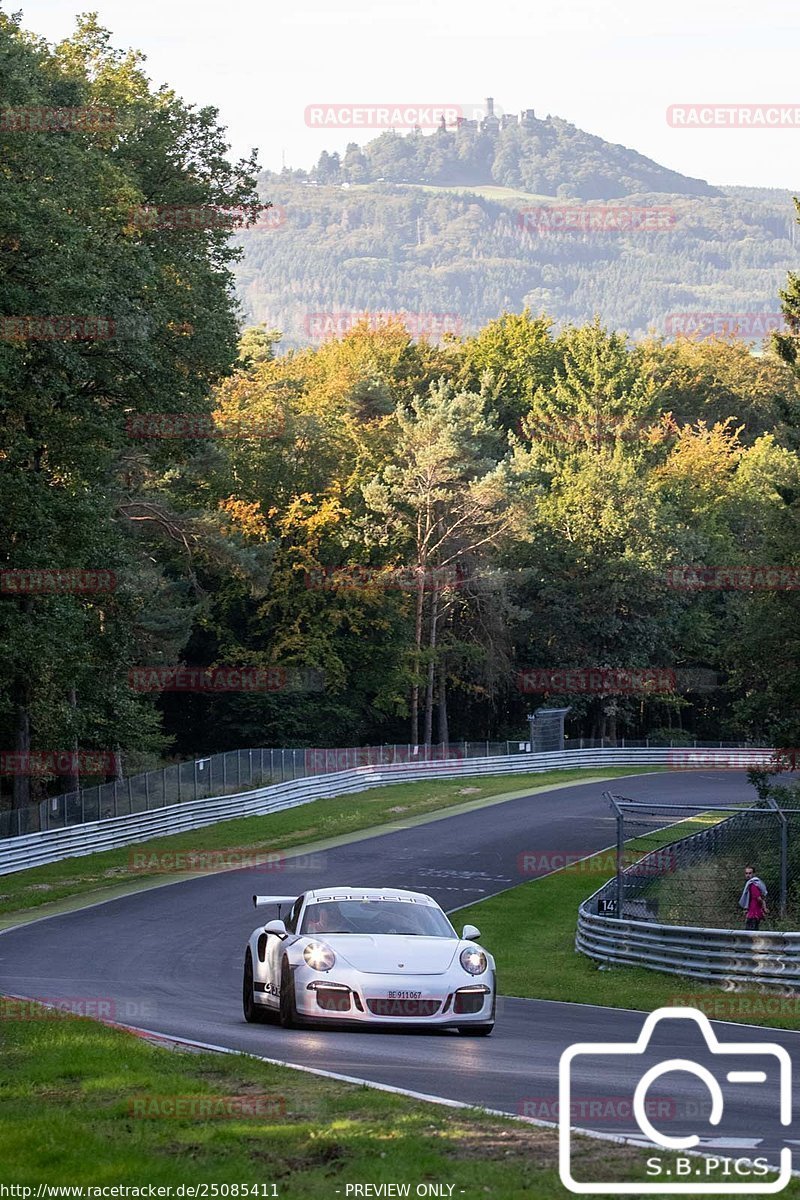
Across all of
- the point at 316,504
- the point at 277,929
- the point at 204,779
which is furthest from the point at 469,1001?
the point at 316,504

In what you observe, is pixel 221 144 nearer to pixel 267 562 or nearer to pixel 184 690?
pixel 267 562

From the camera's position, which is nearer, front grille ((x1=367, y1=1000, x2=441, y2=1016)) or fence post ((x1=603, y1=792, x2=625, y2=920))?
front grille ((x1=367, y1=1000, x2=441, y2=1016))

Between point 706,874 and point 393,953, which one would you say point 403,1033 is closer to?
point 393,953

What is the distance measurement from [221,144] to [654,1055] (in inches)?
1382

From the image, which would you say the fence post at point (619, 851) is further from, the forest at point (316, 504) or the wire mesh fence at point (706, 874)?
the forest at point (316, 504)

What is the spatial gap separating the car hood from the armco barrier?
25.3 metres

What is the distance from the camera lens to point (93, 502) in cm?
3709

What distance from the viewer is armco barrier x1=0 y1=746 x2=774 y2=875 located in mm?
41375

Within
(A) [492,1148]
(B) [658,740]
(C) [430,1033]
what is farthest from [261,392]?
(A) [492,1148]

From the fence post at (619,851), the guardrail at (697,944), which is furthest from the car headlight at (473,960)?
the fence post at (619,851)

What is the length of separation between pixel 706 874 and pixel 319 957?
17068 mm

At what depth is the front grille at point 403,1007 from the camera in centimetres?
1492

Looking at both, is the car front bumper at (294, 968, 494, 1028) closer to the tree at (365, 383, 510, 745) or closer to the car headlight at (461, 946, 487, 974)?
the car headlight at (461, 946, 487, 974)

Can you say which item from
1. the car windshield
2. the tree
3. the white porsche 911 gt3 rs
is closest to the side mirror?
the white porsche 911 gt3 rs
